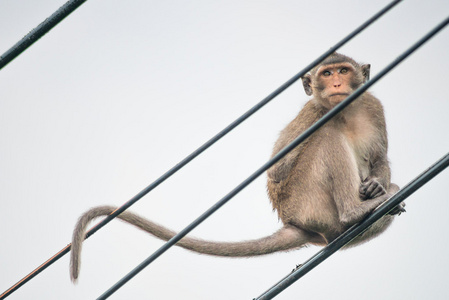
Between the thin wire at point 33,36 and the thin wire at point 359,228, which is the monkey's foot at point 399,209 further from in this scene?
the thin wire at point 33,36

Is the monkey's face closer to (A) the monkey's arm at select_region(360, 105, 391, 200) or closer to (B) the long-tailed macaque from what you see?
(B) the long-tailed macaque

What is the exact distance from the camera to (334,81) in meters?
6.01

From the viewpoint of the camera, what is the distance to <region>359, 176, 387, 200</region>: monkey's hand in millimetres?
5527

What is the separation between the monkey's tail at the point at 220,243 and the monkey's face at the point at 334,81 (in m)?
1.27

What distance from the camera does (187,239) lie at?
218 inches

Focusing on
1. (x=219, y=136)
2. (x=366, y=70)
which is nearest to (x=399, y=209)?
(x=366, y=70)

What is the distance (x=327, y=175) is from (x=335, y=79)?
900mm

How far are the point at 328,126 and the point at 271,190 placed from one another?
89 cm

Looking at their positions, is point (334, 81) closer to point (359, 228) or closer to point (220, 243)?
point (220, 243)

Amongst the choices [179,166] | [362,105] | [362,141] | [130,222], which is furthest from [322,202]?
[179,166]

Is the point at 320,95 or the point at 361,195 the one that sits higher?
the point at 320,95

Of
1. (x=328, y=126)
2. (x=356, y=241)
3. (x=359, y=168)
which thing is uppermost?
(x=328, y=126)

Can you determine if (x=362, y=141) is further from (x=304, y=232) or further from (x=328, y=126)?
(x=304, y=232)

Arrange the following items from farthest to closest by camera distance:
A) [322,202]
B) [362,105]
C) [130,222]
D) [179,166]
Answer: [362,105]
[322,202]
[130,222]
[179,166]
